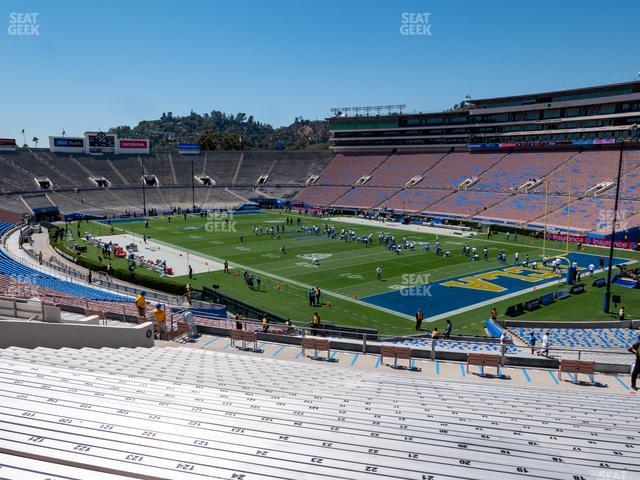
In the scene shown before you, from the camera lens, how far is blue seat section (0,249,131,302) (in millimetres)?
23789

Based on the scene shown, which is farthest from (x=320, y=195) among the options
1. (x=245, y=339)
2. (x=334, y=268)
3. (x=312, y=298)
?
(x=245, y=339)

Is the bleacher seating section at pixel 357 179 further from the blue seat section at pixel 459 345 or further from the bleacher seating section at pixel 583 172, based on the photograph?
the blue seat section at pixel 459 345

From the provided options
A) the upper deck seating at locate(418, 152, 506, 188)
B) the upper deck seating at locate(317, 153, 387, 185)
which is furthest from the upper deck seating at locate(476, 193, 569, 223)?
the upper deck seating at locate(317, 153, 387, 185)

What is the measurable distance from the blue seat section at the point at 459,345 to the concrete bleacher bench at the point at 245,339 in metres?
5.74

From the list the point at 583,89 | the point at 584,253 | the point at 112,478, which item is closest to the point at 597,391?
the point at 112,478

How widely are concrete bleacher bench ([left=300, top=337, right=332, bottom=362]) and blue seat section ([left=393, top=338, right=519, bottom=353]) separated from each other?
13.5ft

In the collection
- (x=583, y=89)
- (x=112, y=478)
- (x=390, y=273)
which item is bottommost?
(x=390, y=273)

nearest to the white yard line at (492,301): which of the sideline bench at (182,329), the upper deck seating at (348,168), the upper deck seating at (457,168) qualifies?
the sideline bench at (182,329)

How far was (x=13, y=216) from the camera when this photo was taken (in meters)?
54.5

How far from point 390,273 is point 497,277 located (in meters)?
7.48

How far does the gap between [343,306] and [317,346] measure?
13217 millimetres

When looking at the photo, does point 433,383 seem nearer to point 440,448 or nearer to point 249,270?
point 440,448

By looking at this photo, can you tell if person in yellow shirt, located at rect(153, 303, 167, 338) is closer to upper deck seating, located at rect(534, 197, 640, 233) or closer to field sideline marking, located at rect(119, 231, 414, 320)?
field sideline marking, located at rect(119, 231, 414, 320)

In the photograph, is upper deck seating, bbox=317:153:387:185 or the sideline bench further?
upper deck seating, bbox=317:153:387:185
